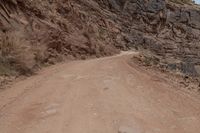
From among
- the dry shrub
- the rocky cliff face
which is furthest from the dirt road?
the rocky cliff face

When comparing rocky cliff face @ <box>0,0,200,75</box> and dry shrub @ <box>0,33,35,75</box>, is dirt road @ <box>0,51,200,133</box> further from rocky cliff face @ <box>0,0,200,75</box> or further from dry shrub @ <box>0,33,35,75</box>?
rocky cliff face @ <box>0,0,200,75</box>

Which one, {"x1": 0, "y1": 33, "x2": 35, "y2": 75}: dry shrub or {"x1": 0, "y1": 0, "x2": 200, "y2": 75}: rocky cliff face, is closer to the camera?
{"x1": 0, "y1": 33, "x2": 35, "y2": 75}: dry shrub

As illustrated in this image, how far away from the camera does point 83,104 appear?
8.30 m

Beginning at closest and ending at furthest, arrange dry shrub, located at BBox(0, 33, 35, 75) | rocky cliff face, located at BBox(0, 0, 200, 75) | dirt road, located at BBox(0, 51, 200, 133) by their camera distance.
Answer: dirt road, located at BBox(0, 51, 200, 133) < dry shrub, located at BBox(0, 33, 35, 75) < rocky cliff face, located at BBox(0, 0, 200, 75)

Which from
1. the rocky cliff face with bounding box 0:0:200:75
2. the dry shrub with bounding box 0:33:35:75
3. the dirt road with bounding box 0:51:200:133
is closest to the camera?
the dirt road with bounding box 0:51:200:133

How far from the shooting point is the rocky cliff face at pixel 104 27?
18.0 metres

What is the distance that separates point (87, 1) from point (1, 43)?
24.1m

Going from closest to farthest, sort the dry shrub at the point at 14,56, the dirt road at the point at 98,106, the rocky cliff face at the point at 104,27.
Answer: the dirt road at the point at 98,106
the dry shrub at the point at 14,56
the rocky cliff face at the point at 104,27

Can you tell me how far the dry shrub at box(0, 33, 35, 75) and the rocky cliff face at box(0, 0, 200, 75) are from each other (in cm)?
86

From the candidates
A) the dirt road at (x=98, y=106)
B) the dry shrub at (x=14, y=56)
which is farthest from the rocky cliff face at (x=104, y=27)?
the dirt road at (x=98, y=106)

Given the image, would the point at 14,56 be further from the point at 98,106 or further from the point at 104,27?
the point at 104,27

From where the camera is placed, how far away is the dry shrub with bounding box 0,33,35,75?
13017 mm

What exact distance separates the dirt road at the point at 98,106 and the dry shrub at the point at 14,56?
138 cm

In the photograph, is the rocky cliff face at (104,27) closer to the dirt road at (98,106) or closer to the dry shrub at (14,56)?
the dry shrub at (14,56)
